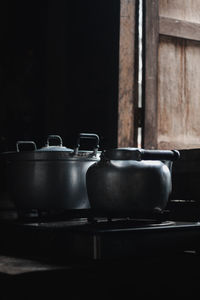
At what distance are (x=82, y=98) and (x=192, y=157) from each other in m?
0.90

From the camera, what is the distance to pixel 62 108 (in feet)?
10.3

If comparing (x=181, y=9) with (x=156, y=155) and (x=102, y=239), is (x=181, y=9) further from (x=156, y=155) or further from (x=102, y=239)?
(x=102, y=239)

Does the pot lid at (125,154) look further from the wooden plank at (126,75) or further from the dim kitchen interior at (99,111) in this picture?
the wooden plank at (126,75)

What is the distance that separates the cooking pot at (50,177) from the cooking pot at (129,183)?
4.5 inches

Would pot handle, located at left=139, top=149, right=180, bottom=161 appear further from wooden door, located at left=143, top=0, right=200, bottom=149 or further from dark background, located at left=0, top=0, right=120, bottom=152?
dark background, located at left=0, top=0, right=120, bottom=152

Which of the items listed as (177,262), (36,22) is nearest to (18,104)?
(36,22)

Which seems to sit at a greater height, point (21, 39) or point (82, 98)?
point (21, 39)

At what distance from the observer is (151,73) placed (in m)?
2.82

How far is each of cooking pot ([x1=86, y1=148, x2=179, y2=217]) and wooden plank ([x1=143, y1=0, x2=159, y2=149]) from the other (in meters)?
1.43

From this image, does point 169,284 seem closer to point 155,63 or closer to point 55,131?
point 155,63

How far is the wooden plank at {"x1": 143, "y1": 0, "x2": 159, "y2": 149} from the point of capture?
2.80 metres

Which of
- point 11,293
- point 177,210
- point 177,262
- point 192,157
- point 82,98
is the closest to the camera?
point 11,293

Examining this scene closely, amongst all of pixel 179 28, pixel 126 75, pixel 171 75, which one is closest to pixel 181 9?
pixel 179 28

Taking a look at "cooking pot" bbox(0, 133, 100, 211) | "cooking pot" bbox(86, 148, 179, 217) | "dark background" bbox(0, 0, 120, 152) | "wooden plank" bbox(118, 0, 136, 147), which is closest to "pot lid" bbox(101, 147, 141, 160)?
"cooking pot" bbox(86, 148, 179, 217)
